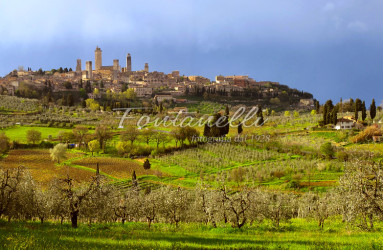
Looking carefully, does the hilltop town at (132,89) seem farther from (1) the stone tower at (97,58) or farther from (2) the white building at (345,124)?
(2) the white building at (345,124)

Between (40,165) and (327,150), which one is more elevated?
(327,150)

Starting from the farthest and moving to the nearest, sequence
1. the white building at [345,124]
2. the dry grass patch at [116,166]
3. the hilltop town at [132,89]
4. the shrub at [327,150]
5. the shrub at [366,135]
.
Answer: the hilltop town at [132,89] < the white building at [345,124] < the shrub at [366,135] < the shrub at [327,150] < the dry grass patch at [116,166]

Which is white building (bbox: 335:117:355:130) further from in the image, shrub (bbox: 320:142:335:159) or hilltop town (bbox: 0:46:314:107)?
hilltop town (bbox: 0:46:314:107)

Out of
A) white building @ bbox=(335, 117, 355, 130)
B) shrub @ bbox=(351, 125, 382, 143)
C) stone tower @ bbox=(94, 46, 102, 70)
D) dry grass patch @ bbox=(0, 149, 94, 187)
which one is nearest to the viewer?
dry grass patch @ bbox=(0, 149, 94, 187)

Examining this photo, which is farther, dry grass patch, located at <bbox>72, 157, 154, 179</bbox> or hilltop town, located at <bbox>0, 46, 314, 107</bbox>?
hilltop town, located at <bbox>0, 46, 314, 107</bbox>

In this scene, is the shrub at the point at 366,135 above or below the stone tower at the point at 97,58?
below


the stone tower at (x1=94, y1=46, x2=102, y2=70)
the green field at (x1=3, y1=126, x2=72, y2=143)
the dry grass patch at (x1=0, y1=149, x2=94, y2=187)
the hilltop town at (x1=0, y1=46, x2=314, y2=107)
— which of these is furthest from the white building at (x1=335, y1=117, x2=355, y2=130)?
the stone tower at (x1=94, y1=46, x2=102, y2=70)

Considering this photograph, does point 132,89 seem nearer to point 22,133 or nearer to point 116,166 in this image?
point 22,133

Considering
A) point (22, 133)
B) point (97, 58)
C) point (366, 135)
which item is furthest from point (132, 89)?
point (366, 135)

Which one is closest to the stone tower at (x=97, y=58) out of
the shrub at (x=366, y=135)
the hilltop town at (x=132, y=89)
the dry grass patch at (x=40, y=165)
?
the hilltop town at (x=132, y=89)

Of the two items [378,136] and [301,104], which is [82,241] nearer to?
[378,136]

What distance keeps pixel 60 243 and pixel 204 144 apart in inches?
1584

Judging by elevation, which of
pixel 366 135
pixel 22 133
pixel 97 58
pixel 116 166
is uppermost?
pixel 97 58

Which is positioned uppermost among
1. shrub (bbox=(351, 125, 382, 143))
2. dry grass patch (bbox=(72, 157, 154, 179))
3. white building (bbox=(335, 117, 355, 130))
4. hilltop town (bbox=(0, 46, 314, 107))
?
hilltop town (bbox=(0, 46, 314, 107))
